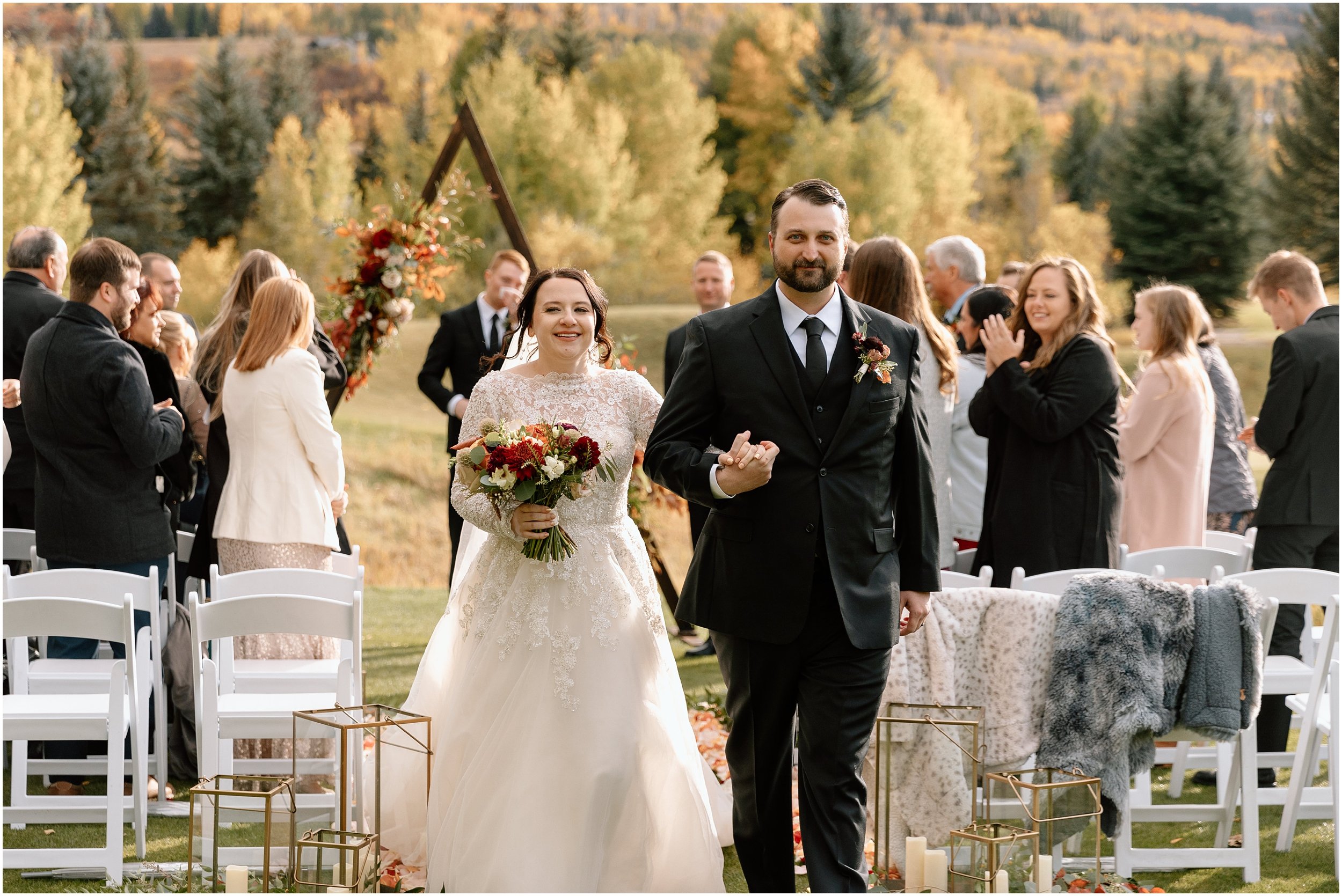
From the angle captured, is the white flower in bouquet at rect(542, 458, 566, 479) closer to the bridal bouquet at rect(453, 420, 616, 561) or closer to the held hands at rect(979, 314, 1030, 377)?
the bridal bouquet at rect(453, 420, 616, 561)

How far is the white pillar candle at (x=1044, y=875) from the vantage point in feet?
12.1

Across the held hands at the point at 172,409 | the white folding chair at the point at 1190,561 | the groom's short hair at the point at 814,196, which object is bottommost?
the white folding chair at the point at 1190,561

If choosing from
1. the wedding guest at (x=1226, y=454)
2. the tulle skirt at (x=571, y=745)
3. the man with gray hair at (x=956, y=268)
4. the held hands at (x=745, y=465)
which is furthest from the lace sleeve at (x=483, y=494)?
the wedding guest at (x=1226, y=454)

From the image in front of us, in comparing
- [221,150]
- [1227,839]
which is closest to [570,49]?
[221,150]

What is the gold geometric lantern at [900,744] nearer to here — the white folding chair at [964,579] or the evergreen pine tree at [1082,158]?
the white folding chair at [964,579]

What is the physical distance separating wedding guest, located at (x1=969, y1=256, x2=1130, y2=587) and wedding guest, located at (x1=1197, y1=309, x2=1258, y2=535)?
2.49 m

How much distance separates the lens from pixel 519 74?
104ft

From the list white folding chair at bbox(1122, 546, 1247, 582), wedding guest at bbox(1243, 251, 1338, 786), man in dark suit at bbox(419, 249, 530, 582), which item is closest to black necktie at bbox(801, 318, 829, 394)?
white folding chair at bbox(1122, 546, 1247, 582)

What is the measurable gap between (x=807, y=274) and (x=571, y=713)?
168 cm

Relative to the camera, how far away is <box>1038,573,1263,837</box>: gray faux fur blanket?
14.0ft

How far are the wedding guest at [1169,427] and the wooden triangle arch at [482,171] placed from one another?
4127 mm

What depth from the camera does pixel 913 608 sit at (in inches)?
149

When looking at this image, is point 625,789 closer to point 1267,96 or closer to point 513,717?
point 513,717

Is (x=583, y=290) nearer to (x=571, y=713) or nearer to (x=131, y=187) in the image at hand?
(x=571, y=713)
